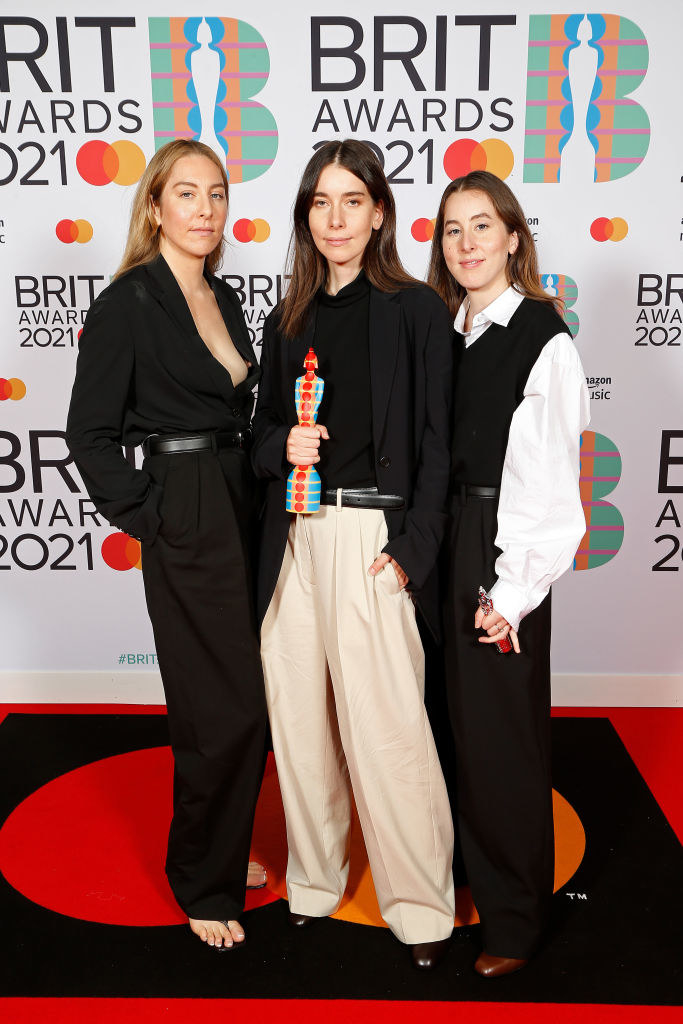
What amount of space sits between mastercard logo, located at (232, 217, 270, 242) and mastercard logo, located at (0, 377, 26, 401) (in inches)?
46.1

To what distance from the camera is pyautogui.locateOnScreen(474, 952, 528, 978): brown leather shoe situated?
2410 millimetres

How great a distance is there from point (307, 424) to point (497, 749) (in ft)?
3.25

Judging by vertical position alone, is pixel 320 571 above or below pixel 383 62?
below

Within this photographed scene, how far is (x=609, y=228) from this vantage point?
12.4 ft

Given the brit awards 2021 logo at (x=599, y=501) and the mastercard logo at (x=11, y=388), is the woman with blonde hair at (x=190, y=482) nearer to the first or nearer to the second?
the mastercard logo at (x=11, y=388)

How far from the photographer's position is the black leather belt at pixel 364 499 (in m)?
2.37

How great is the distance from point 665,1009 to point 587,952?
0.87ft

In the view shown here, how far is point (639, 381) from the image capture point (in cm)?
393

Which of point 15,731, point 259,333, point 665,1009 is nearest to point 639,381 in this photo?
point 259,333

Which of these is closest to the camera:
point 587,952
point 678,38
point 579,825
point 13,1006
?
point 13,1006

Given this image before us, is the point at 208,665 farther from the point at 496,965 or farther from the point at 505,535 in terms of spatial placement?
the point at 496,965

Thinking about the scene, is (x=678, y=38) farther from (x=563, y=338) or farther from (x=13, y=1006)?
(x=13, y=1006)

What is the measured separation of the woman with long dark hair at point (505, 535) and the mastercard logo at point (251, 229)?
1554mm

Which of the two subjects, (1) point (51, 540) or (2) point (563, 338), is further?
(1) point (51, 540)
